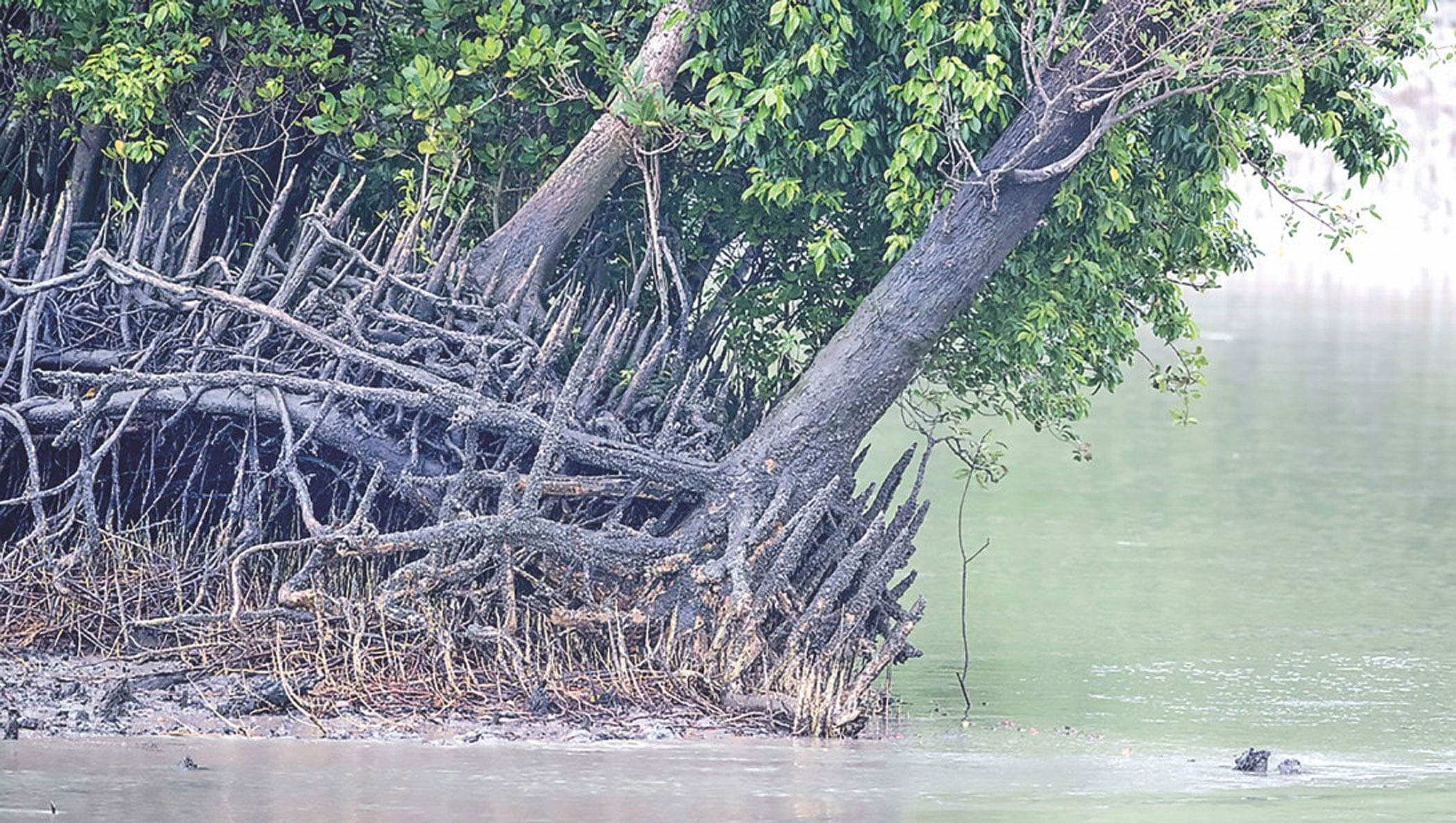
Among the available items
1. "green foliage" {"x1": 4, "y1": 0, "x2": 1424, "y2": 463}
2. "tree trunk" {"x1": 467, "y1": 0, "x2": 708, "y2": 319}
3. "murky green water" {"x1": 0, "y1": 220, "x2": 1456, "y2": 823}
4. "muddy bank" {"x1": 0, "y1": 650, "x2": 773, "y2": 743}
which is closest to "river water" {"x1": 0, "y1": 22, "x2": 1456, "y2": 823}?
"murky green water" {"x1": 0, "y1": 220, "x2": 1456, "y2": 823}

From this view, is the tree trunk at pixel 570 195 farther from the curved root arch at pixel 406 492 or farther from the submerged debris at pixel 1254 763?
the submerged debris at pixel 1254 763

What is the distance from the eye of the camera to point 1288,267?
99.4 meters

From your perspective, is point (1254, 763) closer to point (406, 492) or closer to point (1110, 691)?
point (1110, 691)

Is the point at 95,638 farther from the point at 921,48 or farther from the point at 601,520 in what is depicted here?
the point at 921,48

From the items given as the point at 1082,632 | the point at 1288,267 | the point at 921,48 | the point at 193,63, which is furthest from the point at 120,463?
the point at 1288,267

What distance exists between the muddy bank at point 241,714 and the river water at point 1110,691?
1.01 feet

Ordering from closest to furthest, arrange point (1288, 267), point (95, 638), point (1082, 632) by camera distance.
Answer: point (95, 638)
point (1082, 632)
point (1288, 267)

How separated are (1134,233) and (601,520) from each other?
3.86 metres

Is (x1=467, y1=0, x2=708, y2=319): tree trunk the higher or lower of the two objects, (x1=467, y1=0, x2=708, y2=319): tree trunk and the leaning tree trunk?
the higher

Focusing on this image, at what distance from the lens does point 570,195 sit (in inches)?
511

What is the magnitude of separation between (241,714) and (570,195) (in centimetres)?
360

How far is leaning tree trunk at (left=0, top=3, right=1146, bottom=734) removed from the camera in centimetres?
1157

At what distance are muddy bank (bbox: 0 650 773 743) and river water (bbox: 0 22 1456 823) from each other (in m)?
0.31

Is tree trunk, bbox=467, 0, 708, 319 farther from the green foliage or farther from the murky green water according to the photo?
the murky green water
